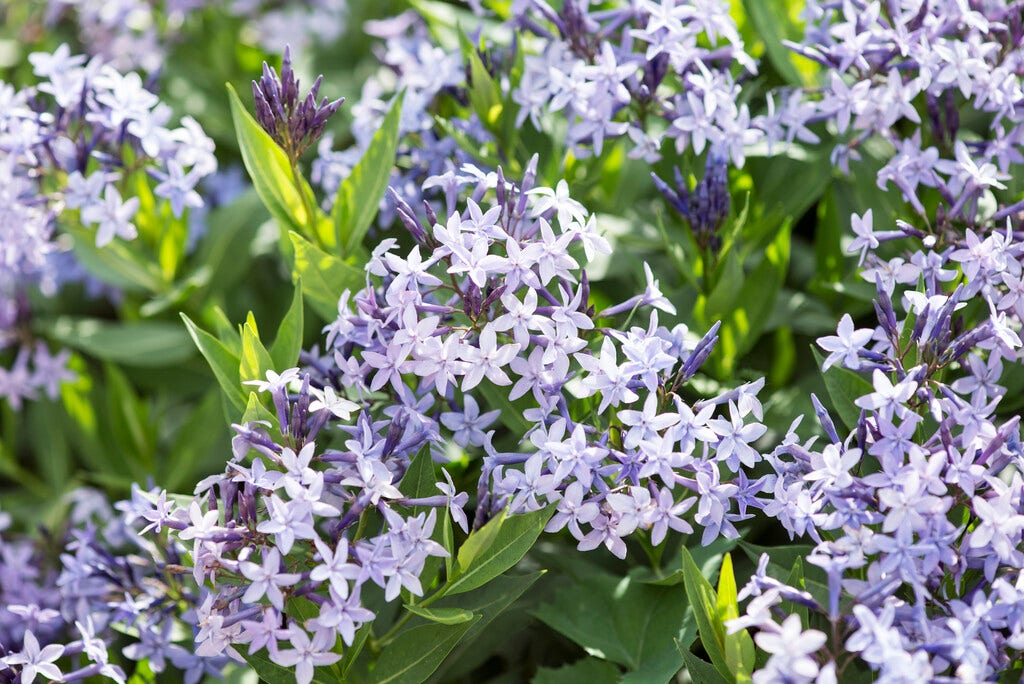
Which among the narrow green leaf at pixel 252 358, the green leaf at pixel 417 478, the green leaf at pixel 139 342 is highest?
the narrow green leaf at pixel 252 358

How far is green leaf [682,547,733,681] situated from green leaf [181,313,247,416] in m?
0.70

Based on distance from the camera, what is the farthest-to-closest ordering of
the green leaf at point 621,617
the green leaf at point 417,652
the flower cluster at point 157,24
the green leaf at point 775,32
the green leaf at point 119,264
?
1. the flower cluster at point 157,24
2. the green leaf at point 119,264
3. the green leaf at point 775,32
4. the green leaf at point 621,617
5. the green leaf at point 417,652

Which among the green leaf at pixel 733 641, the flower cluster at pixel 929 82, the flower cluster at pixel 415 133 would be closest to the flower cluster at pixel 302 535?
the green leaf at pixel 733 641

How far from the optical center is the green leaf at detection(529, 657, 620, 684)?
1503 millimetres

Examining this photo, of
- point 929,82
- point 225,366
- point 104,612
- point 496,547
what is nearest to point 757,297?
point 929,82

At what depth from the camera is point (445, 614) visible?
4.28 feet

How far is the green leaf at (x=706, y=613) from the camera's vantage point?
1.25 meters

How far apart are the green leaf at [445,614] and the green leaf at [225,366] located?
1.36 ft

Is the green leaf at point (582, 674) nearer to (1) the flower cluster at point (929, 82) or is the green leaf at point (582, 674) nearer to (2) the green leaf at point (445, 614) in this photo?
(2) the green leaf at point (445, 614)

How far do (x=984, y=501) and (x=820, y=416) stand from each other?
225mm

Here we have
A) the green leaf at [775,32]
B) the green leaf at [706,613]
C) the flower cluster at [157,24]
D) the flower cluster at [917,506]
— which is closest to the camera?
the flower cluster at [917,506]

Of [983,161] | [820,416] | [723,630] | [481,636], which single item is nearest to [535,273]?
[820,416]

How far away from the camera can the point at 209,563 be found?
1246 millimetres

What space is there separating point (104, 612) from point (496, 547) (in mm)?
733
